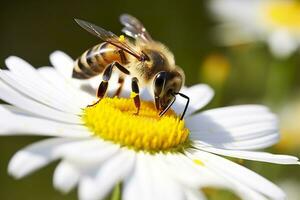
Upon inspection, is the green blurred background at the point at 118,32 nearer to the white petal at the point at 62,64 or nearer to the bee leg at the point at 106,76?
the white petal at the point at 62,64

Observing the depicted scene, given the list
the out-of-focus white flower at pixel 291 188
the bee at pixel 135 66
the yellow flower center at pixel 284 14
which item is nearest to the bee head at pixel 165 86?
the bee at pixel 135 66

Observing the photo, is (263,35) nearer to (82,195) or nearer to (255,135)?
(255,135)

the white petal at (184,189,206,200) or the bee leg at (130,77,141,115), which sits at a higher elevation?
the bee leg at (130,77,141,115)

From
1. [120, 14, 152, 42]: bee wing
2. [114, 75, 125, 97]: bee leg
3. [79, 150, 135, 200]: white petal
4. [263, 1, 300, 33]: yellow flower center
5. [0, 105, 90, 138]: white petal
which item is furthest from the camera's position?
[263, 1, 300, 33]: yellow flower center

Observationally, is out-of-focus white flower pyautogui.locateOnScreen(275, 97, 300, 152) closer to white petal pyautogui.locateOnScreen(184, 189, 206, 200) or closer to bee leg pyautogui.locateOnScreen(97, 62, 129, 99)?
bee leg pyautogui.locateOnScreen(97, 62, 129, 99)

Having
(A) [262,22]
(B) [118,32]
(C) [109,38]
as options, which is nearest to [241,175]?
(C) [109,38]

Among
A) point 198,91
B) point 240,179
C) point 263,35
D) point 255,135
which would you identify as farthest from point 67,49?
point 240,179

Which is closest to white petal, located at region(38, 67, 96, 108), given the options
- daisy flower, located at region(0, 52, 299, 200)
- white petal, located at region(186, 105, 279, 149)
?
daisy flower, located at region(0, 52, 299, 200)
